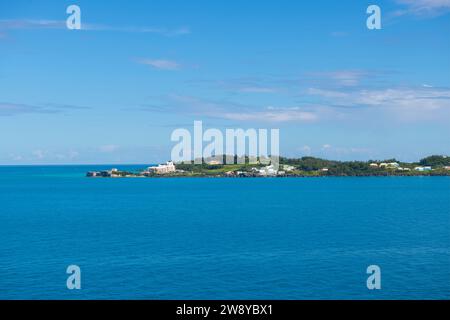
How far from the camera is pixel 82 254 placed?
48344 millimetres

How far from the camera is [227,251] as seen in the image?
47375 mm

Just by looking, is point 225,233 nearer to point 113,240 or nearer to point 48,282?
point 113,240

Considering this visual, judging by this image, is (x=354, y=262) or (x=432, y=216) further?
(x=432, y=216)

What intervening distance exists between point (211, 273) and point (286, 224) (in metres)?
30.0

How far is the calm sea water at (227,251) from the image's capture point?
1332 inches

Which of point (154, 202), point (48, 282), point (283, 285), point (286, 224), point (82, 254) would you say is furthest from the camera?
point (154, 202)

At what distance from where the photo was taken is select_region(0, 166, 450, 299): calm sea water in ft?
111

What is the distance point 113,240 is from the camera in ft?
182

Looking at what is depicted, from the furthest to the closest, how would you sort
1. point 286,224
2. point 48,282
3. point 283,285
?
1. point 286,224
2. point 48,282
3. point 283,285
